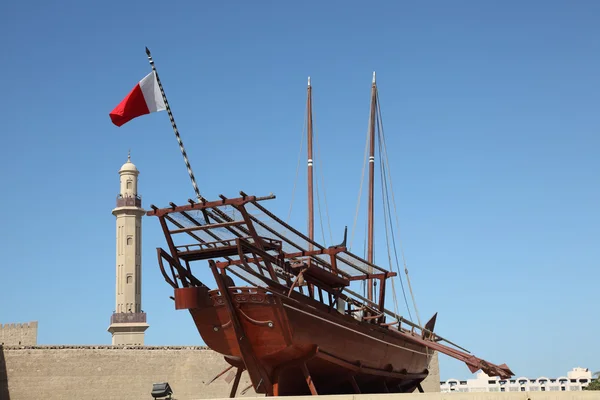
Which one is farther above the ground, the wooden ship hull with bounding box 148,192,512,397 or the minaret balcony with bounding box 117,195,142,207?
the minaret balcony with bounding box 117,195,142,207

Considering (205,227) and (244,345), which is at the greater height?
(205,227)

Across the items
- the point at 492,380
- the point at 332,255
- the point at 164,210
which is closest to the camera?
the point at 164,210

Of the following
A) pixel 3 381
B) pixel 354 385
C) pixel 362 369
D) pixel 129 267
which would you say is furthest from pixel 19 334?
pixel 354 385

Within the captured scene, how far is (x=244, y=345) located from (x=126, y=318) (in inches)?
901

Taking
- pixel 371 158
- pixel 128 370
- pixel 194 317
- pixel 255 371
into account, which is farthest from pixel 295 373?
pixel 128 370

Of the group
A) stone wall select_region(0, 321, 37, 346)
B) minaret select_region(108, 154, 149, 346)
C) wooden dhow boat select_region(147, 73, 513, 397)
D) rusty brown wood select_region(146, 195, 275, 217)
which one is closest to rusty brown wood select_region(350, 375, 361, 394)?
wooden dhow boat select_region(147, 73, 513, 397)

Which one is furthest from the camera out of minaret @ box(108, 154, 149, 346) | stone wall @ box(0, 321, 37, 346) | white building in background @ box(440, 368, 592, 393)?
white building in background @ box(440, 368, 592, 393)

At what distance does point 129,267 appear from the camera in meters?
39.8

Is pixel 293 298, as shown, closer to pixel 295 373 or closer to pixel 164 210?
pixel 295 373

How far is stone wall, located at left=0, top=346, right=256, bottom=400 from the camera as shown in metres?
31.2

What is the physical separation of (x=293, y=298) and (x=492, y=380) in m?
77.6

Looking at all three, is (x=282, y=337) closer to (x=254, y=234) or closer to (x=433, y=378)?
(x=254, y=234)

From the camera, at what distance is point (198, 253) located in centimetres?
1819

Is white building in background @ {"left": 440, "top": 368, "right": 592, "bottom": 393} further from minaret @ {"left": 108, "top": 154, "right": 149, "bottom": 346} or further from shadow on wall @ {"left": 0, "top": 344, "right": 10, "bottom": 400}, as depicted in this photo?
shadow on wall @ {"left": 0, "top": 344, "right": 10, "bottom": 400}
